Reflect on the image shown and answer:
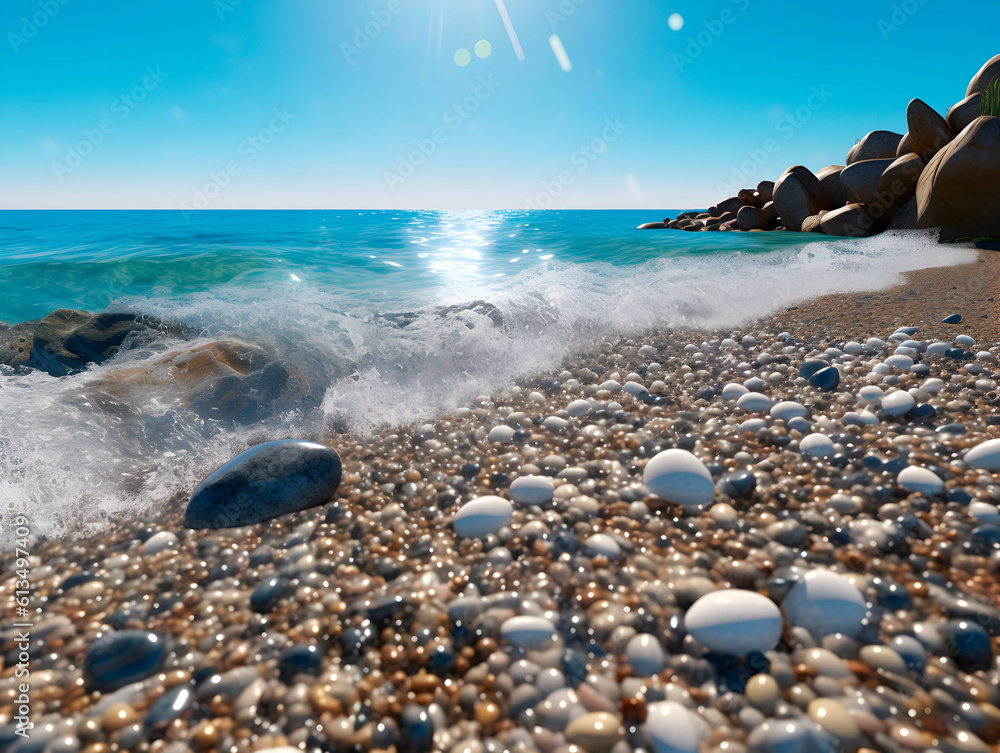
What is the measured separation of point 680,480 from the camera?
177 centimetres

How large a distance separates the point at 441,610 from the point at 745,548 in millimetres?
980

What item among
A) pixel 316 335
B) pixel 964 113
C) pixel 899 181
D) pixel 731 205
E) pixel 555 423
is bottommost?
pixel 555 423

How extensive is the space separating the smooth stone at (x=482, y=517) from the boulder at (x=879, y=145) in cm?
1873

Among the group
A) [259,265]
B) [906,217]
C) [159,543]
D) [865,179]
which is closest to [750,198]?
[865,179]

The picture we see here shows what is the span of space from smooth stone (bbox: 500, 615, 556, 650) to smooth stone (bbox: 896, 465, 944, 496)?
1445 millimetres

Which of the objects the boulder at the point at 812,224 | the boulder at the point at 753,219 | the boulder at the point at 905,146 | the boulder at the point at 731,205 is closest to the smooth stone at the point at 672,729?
the boulder at the point at 905,146

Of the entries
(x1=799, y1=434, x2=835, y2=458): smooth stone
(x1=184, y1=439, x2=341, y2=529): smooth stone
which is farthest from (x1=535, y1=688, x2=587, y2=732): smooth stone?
(x1=799, y1=434, x2=835, y2=458): smooth stone

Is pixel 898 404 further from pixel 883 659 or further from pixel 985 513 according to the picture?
pixel 883 659

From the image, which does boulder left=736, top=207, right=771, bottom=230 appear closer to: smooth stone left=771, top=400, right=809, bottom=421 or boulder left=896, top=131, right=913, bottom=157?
boulder left=896, top=131, right=913, bottom=157

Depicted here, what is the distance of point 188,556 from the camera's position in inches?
66.7

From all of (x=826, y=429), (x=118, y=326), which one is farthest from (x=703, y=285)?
(x=118, y=326)

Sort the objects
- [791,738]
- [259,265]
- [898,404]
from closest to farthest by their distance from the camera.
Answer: [791,738]
[898,404]
[259,265]

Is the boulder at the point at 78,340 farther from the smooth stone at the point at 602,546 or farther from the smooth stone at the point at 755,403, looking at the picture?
the smooth stone at the point at 755,403

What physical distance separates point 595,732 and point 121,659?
48.8 inches
